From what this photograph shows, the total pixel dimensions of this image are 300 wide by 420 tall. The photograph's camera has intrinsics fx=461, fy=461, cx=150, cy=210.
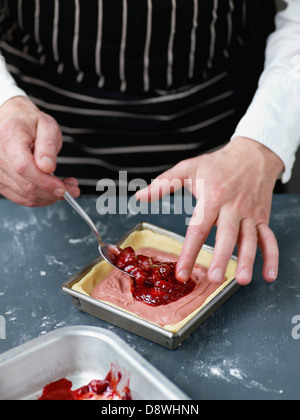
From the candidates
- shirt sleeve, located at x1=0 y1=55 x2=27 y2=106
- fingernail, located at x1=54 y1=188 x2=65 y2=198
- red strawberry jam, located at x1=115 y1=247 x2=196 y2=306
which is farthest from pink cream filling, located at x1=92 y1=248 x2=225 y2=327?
shirt sleeve, located at x1=0 y1=55 x2=27 y2=106

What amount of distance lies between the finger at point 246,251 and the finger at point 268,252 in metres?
0.03

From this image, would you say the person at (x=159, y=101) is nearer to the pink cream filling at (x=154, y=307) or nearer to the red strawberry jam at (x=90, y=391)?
the pink cream filling at (x=154, y=307)

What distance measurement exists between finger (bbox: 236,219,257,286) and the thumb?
0.47 m

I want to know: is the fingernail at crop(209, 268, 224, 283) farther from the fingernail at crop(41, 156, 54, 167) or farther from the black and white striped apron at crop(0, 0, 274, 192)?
the black and white striped apron at crop(0, 0, 274, 192)

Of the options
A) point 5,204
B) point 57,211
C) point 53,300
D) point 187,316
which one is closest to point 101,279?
point 53,300

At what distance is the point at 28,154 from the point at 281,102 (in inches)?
28.5

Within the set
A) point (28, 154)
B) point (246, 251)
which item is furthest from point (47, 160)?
point (246, 251)

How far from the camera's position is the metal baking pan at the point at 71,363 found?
89cm

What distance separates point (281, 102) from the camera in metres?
1.32

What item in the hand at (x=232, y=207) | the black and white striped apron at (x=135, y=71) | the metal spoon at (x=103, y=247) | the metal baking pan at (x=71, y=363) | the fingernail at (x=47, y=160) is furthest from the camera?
the black and white striped apron at (x=135, y=71)

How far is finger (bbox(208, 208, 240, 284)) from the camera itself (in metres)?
0.96

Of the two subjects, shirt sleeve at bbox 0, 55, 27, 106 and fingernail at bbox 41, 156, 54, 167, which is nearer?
fingernail at bbox 41, 156, 54, 167

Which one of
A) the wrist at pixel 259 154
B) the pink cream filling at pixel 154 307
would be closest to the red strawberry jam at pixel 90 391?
the pink cream filling at pixel 154 307
